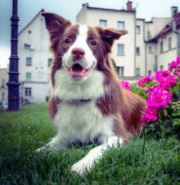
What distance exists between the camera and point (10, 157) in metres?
2.02

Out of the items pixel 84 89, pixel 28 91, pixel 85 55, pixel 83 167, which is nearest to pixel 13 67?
pixel 28 91

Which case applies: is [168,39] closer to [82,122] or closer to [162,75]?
[162,75]

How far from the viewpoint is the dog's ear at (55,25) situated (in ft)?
9.75

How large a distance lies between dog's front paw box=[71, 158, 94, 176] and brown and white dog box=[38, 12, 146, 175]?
599 mm

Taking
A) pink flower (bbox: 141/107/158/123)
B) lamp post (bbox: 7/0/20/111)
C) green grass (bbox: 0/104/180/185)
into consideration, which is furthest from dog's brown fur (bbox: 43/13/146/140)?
lamp post (bbox: 7/0/20/111)

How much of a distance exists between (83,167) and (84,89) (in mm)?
1122

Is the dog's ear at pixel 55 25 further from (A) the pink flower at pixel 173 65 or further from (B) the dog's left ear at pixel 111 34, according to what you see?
(A) the pink flower at pixel 173 65

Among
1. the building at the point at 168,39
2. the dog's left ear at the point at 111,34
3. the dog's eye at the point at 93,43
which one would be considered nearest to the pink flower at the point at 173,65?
the building at the point at 168,39

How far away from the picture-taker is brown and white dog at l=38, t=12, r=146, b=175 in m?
2.76

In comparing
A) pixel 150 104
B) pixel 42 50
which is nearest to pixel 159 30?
pixel 150 104

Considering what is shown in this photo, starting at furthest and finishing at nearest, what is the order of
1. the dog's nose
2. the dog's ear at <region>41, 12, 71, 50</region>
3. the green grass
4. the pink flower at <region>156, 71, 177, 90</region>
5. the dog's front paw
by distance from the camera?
1. the pink flower at <region>156, 71, 177, 90</region>
2. the dog's ear at <region>41, 12, 71, 50</region>
3. the dog's nose
4. the dog's front paw
5. the green grass

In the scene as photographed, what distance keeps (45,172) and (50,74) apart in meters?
1.50

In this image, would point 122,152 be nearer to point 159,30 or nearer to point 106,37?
point 159,30

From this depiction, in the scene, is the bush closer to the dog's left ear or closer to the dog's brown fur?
the dog's brown fur
